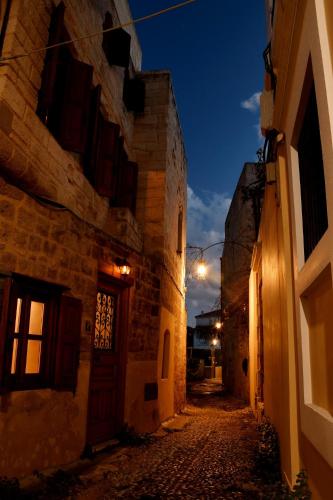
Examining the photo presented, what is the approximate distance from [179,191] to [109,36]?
15.9 ft

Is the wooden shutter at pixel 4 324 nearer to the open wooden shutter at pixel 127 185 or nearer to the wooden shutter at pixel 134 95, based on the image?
the open wooden shutter at pixel 127 185

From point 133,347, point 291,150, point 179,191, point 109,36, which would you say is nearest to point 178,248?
point 179,191

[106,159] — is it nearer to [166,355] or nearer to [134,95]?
[134,95]

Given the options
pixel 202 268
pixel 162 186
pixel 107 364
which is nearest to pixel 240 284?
pixel 202 268

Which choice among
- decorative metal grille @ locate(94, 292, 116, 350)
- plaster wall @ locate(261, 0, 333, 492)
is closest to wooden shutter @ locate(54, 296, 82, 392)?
decorative metal grille @ locate(94, 292, 116, 350)

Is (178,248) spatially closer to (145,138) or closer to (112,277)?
(145,138)

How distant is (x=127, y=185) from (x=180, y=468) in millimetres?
5273

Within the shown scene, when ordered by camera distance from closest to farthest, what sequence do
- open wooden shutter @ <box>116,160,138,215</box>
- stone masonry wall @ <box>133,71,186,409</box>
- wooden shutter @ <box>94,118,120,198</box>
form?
wooden shutter @ <box>94,118,120,198</box> → open wooden shutter @ <box>116,160,138,215</box> → stone masonry wall @ <box>133,71,186,409</box>

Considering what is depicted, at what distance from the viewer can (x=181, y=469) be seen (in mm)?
4930

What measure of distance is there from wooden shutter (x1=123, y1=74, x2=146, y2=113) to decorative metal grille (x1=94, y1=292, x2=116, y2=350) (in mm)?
4911

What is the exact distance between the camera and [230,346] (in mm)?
16828

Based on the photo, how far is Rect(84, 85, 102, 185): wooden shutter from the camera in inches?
258

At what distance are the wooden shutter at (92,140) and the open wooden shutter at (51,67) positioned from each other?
3.81ft

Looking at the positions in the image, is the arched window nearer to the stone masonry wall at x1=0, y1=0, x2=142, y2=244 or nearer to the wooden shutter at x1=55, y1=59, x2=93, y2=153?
the stone masonry wall at x1=0, y1=0, x2=142, y2=244
